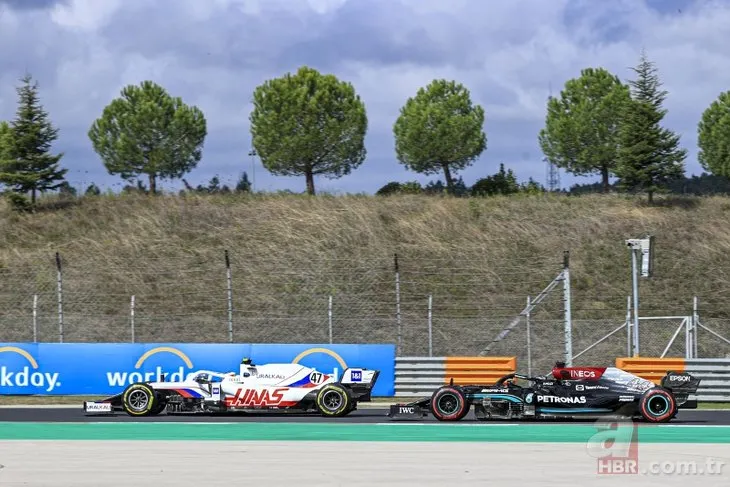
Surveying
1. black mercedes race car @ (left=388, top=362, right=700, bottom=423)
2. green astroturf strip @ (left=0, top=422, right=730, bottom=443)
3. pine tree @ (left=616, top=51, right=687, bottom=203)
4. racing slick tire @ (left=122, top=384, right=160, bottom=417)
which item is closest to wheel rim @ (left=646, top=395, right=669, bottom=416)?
black mercedes race car @ (left=388, top=362, right=700, bottom=423)

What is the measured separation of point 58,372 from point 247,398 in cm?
653

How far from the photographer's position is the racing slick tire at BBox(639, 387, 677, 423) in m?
18.0

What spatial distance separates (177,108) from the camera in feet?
165

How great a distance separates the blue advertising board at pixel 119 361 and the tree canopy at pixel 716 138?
110 feet

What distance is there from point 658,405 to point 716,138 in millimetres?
37783

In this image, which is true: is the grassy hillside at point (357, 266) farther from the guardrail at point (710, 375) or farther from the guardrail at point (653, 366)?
the guardrail at point (710, 375)

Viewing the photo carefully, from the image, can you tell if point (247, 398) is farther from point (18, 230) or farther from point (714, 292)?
point (18, 230)

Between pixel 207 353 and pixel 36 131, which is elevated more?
pixel 36 131

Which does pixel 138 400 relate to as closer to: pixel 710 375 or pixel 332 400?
pixel 332 400

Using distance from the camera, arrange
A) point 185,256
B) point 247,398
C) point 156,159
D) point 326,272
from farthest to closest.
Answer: point 156,159 < point 185,256 < point 326,272 < point 247,398

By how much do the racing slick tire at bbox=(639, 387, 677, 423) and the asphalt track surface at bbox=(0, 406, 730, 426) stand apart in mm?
266

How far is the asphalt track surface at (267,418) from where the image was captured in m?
18.8

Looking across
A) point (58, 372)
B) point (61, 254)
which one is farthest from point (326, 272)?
point (58, 372)

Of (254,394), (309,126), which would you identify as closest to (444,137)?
(309,126)
